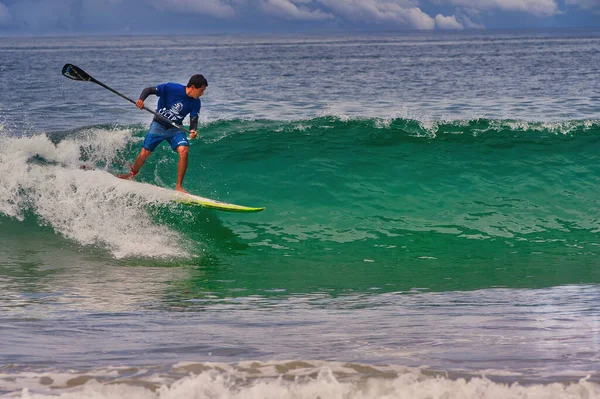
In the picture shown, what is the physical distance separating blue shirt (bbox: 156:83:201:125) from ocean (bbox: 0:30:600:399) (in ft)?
3.57

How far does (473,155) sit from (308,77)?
28421mm

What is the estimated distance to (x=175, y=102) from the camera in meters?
9.86

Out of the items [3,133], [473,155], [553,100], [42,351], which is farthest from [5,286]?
[553,100]

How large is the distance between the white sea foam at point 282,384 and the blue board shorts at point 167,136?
6.01 m

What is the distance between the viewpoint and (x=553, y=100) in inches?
1044

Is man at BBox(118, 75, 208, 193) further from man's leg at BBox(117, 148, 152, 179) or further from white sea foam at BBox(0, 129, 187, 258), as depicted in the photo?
white sea foam at BBox(0, 129, 187, 258)

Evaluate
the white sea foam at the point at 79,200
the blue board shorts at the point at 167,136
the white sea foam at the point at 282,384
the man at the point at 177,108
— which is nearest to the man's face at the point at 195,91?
the man at the point at 177,108

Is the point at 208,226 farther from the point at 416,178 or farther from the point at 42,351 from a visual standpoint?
the point at 42,351

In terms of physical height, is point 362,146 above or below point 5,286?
above

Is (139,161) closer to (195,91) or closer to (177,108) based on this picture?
(177,108)

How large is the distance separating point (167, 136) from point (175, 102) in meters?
0.58

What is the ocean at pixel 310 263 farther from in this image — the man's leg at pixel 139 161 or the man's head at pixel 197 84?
the man's head at pixel 197 84

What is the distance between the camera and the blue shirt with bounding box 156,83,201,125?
981 cm

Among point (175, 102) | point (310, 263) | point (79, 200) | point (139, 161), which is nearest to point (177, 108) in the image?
point (175, 102)
